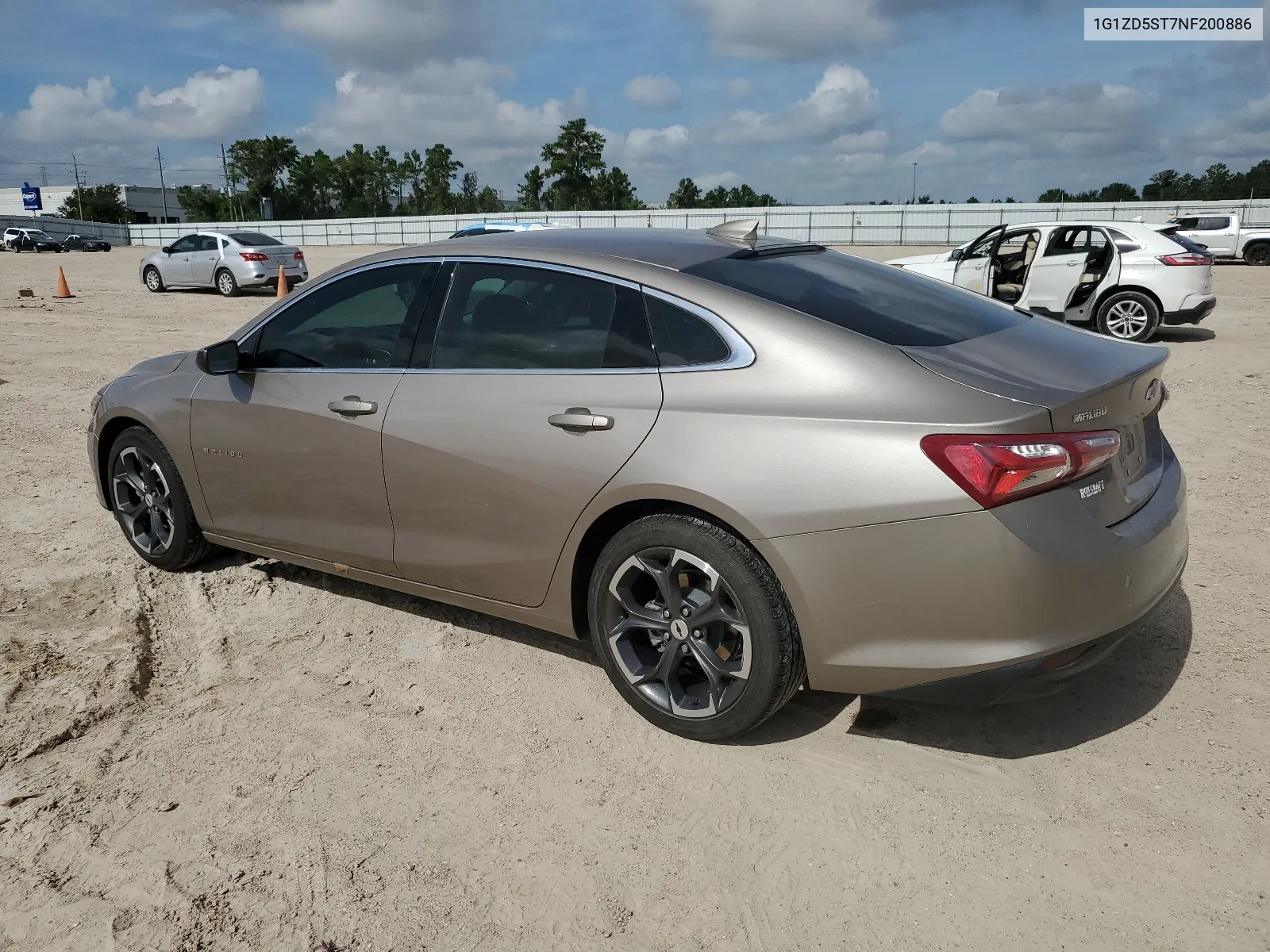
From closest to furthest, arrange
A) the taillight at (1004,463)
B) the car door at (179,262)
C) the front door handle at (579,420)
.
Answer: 1. the taillight at (1004,463)
2. the front door handle at (579,420)
3. the car door at (179,262)

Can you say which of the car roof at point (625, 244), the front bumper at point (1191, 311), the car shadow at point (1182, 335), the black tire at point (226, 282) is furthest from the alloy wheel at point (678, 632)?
the black tire at point (226, 282)

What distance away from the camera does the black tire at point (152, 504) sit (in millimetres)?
4695

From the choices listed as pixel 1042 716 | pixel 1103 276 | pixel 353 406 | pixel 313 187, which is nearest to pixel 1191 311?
pixel 1103 276

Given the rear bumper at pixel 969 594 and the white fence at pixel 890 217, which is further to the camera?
the white fence at pixel 890 217

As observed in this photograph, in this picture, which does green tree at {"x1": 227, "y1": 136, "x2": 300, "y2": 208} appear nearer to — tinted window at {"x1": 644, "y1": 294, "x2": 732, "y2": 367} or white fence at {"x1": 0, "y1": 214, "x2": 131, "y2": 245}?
white fence at {"x1": 0, "y1": 214, "x2": 131, "y2": 245}

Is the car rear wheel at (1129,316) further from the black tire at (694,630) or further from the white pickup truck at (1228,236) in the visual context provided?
the white pickup truck at (1228,236)

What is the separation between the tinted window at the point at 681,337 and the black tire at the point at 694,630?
0.51 m

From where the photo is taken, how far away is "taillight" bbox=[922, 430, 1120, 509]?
261 cm

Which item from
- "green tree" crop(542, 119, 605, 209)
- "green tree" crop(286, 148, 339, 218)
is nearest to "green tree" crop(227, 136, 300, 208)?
"green tree" crop(286, 148, 339, 218)

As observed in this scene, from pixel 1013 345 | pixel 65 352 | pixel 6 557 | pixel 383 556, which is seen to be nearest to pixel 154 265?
pixel 65 352

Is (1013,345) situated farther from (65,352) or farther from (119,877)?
(65,352)

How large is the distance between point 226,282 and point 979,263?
16.5 metres

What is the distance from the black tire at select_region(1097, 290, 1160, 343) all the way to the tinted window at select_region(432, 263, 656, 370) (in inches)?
423

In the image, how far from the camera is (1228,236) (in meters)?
27.4
